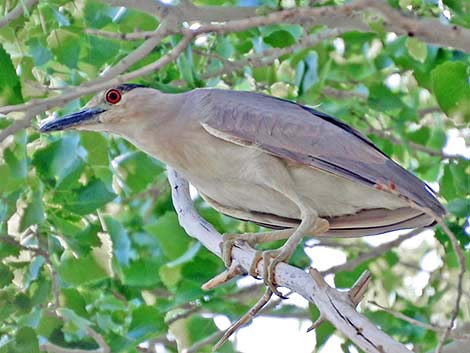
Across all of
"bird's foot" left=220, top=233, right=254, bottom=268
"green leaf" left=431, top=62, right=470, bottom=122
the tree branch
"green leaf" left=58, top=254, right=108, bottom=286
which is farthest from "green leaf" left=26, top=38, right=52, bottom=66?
"green leaf" left=431, top=62, right=470, bottom=122

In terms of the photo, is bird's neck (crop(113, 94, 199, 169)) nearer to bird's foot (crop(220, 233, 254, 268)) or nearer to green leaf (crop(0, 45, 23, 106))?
bird's foot (crop(220, 233, 254, 268))

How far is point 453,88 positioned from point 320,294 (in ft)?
6.78

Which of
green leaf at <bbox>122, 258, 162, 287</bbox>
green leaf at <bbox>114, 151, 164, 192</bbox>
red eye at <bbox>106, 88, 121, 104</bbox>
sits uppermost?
red eye at <bbox>106, 88, 121, 104</bbox>

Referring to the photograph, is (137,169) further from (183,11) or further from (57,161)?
(183,11)

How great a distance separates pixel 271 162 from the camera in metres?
5.67

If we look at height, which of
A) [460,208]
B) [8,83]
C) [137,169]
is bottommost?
[137,169]

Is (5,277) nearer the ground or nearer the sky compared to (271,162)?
nearer the ground

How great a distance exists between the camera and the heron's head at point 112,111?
594 cm

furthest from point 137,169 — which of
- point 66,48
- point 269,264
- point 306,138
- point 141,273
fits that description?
point 269,264

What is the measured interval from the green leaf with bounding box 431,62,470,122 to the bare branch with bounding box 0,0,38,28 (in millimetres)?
2175

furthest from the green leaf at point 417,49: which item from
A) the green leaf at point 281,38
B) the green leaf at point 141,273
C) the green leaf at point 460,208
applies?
the green leaf at point 141,273

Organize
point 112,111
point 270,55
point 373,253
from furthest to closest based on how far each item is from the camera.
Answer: point 373,253, point 270,55, point 112,111

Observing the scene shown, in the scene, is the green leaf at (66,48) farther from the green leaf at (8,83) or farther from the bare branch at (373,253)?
the bare branch at (373,253)

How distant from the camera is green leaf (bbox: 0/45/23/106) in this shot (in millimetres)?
5945
